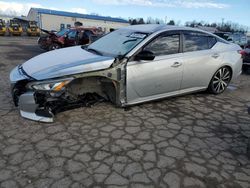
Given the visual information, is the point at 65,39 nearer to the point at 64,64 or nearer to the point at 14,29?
the point at 64,64

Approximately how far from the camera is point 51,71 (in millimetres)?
4020

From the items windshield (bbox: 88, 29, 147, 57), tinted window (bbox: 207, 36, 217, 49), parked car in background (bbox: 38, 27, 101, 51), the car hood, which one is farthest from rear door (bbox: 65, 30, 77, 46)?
→ tinted window (bbox: 207, 36, 217, 49)

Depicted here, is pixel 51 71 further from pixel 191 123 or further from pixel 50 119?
pixel 191 123

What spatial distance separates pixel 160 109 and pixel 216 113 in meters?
1.13

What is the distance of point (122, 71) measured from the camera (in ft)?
14.5

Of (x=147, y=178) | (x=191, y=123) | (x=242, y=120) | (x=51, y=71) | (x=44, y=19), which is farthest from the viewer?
(x=44, y=19)

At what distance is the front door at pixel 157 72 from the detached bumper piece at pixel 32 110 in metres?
1.45

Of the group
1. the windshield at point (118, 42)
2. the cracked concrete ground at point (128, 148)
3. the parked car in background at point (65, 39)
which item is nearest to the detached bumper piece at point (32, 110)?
the cracked concrete ground at point (128, 148)

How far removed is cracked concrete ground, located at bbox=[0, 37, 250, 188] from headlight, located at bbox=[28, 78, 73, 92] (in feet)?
2.04

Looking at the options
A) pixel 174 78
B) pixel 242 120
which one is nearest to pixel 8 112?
pixel 174 78

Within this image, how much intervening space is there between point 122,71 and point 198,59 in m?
1.86

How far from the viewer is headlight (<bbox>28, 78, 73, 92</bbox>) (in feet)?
12.9

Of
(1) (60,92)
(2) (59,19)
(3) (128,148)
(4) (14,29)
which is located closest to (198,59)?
(3) (128,148)

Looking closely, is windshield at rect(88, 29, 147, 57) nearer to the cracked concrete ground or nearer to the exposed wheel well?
the exposed wheel well
